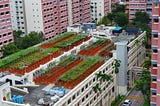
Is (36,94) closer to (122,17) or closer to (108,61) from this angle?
(108,61)

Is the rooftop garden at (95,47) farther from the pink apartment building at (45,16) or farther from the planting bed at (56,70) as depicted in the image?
the pink apartment building at (45,16)

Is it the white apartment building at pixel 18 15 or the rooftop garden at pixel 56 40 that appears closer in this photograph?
the rooftop garden at pixel 56 40

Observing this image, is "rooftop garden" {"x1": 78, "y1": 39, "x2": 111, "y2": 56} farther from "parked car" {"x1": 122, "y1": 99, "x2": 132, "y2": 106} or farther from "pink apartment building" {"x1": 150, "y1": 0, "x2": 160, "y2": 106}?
"pink apartment building" {"x1": 150, "y1": 0, "x2": 160, "y2": 106}

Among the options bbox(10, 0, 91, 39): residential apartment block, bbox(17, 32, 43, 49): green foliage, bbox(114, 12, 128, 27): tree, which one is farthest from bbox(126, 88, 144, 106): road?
bbox(114, 12, 128, 27): tree

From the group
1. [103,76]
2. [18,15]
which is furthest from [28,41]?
[103,76]

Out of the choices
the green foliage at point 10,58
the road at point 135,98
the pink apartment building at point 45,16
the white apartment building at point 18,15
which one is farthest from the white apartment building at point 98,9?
the road at point 135,98
